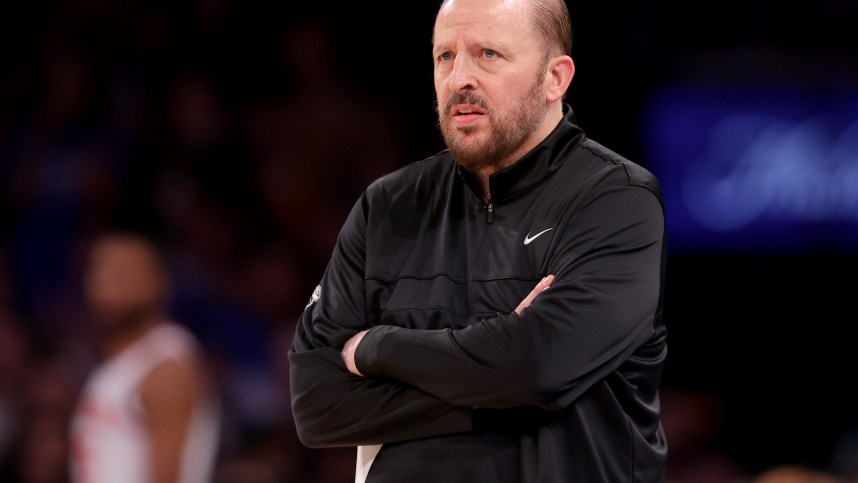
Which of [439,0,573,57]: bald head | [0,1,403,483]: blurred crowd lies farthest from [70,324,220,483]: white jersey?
[439,0,573,57]: bald head

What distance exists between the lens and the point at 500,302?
2.82 meters

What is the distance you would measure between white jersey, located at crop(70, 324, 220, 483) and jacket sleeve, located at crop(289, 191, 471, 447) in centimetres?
255

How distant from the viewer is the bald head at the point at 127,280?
5699mm

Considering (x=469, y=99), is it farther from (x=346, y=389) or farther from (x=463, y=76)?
(x=346, y=389)

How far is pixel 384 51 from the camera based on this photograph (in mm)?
7883

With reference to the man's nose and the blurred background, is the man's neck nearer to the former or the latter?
the blurred background

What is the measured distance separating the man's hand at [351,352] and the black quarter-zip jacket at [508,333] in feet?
0.06

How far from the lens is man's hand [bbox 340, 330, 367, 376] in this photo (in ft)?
9.58

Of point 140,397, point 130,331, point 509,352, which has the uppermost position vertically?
point 509,352

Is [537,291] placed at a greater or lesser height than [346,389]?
greater

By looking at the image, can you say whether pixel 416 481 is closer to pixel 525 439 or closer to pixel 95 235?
pixel 525 439

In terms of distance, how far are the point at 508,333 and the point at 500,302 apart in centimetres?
17

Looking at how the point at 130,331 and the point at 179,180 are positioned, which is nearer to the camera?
the point at 130,331

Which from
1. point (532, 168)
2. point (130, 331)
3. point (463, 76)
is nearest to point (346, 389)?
point (532, 168)
